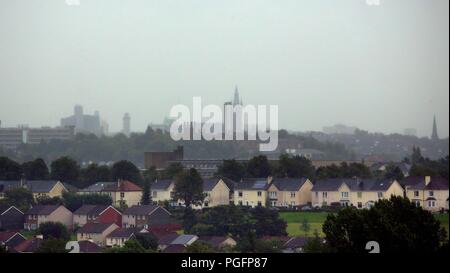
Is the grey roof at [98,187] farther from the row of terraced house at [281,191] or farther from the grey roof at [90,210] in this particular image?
the grey roof at [90,210]

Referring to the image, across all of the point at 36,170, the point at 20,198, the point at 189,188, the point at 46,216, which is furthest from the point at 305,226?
the point at 36,170

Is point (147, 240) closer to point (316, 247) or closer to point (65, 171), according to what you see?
point (316, 247)

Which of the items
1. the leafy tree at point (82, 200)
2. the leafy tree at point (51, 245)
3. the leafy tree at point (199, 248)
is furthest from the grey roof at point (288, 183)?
the leafy tree at point (51, 245)

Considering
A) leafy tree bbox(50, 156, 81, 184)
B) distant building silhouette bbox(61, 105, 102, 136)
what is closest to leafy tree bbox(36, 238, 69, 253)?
distant building silhouette bbox(61, 105, 102, 136)

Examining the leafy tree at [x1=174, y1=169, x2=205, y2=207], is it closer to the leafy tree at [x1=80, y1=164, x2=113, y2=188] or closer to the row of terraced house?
the row of terraced house
